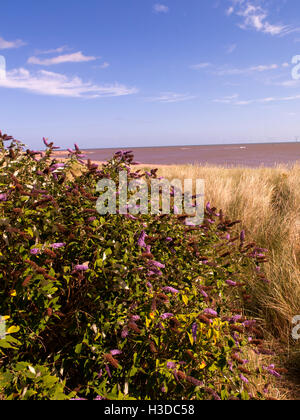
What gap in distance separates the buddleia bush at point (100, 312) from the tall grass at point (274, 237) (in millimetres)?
1288

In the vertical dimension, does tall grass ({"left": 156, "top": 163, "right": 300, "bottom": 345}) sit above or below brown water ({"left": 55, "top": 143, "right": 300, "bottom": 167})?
below

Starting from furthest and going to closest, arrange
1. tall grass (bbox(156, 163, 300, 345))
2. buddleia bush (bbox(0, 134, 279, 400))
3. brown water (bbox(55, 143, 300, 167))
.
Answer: brown water (bbox(55, 143, 300, 167)) < tall grass (bbox(156, 163, 300, 345)) < buddleia bush (bbox(0, 134, 279, 400))

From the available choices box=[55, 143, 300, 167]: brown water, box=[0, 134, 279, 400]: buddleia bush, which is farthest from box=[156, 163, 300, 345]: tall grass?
box=[55, 143, 300, 167]: brown water

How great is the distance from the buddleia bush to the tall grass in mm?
1288

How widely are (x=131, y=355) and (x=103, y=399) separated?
406mm

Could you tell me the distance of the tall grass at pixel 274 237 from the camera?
11.6ft

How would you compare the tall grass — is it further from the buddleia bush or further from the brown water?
the brown water

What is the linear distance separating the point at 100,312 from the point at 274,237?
3.94 metres

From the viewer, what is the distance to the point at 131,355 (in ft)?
7.03

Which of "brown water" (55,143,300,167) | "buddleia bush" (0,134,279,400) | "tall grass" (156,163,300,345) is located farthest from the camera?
"brown water" (55,143,300,167)

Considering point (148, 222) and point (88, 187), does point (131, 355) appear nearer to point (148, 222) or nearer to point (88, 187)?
point (148, 222)

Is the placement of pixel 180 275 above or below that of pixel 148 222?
below

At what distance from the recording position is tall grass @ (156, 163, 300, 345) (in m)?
3.53
